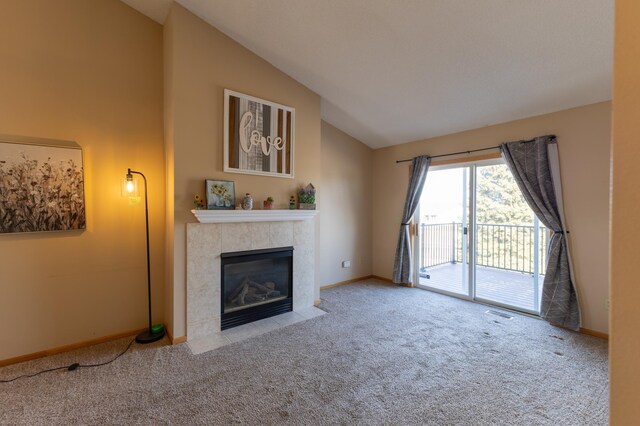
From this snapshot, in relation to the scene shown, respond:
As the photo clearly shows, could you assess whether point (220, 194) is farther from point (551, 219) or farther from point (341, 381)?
point (551, 219)

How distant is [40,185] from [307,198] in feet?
8.73

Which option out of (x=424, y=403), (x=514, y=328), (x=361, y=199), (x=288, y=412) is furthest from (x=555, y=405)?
(x=361, y=199)

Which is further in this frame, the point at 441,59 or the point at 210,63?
the point at 210,63

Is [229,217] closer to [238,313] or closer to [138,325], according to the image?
[238,313]

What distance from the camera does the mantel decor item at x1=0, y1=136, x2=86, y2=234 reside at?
2.46 metres

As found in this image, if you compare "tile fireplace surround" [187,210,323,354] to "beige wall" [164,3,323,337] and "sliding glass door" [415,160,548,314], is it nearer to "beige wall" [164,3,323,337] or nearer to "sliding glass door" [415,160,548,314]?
"beige wall" [164,3,323,337]

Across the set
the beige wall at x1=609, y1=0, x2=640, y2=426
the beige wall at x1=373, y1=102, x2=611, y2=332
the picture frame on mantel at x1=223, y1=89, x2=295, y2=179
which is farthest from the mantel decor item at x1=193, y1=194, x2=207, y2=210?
the beige wall at x1=373, y1=102, x2=611, y2=332

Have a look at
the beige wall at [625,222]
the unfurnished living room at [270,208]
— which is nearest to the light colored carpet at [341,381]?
the unfurnished living room at [270,208]

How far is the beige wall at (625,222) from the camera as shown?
518mm

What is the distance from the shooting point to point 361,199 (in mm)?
5289

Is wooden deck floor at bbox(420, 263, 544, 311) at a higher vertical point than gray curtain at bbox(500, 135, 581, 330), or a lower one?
lower

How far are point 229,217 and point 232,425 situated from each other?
1.88 m

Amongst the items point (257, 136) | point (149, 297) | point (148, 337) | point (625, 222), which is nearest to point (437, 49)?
point (257, 136)

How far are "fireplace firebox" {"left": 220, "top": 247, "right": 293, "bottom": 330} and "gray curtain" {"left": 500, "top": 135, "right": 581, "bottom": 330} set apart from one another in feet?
10.0
